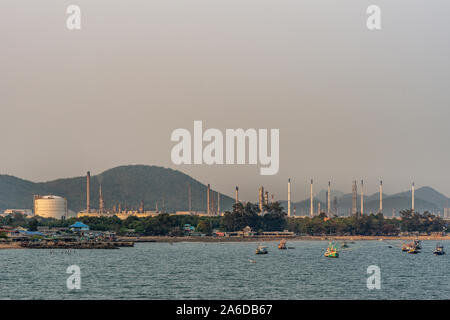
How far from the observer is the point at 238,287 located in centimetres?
10594

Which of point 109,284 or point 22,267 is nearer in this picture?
point 109,284

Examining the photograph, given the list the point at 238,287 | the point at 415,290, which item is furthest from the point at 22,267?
the point at 415,290
